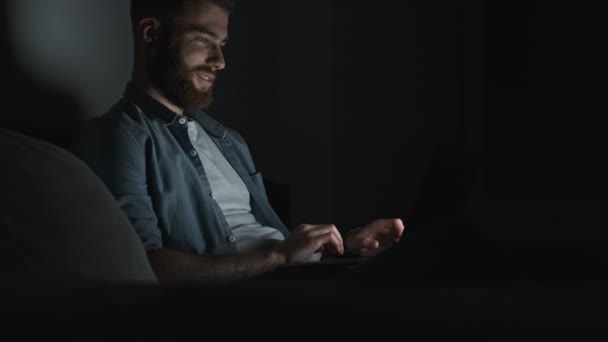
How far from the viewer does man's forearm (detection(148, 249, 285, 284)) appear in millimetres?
1368

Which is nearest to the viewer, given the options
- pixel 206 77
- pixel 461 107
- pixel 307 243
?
pixel 307 243

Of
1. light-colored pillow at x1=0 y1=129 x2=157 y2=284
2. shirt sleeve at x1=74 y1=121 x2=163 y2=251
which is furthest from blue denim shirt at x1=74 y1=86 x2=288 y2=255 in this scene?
light-colored pillow at x1=0 y1=129 x2=157 y2=284

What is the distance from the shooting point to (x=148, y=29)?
1835mm

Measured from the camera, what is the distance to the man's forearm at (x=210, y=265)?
1368mm

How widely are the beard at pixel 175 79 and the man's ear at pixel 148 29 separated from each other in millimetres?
36

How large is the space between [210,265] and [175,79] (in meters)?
0.59

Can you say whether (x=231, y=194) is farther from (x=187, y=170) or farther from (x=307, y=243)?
(x=307, y=243)

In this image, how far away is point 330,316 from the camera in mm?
220

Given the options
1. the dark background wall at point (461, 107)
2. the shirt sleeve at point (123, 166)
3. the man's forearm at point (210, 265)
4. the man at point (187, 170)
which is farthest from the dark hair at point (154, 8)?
the dark background wall at point (461, 107)

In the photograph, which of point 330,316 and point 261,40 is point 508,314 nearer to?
point 330,316

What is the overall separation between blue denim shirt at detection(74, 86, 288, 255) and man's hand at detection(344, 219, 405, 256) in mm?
291

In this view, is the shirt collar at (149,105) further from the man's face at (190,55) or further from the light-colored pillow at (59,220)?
the light-colored pillow at (59,220)

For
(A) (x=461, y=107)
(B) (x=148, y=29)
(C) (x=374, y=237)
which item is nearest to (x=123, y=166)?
(B) (x=148, y=29)

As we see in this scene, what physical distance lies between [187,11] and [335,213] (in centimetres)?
202
